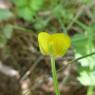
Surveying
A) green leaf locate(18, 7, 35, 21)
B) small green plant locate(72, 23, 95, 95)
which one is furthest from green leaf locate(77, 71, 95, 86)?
green leaf locate(18, 7, 35, 21)

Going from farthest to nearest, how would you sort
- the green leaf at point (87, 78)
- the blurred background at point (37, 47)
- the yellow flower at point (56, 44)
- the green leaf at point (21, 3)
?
1. the green leaf at point (21, 3)
2. the blurred background at point (37, 47)
3. the green leaf at point (87, 78)
4. the yellow flower at point (56, 44)

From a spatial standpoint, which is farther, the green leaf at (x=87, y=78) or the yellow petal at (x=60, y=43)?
the green leaf at (x=87, y=78)

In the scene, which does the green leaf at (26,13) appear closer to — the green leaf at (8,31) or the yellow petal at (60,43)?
the green leaf at (8,31)

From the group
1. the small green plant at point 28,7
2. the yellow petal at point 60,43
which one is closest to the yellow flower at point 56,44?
the yellow petal at point 60,43

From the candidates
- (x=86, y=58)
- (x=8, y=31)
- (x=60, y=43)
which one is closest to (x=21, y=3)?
(x=8, y=31)

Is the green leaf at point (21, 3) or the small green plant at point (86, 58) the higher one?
the green leaf at point (21, 3)

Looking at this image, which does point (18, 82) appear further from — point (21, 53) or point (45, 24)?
point (45, 24)

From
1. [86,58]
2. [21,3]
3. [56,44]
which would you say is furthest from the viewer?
[21,3]

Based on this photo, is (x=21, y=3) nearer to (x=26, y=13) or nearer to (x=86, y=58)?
(x=26, y=13)
